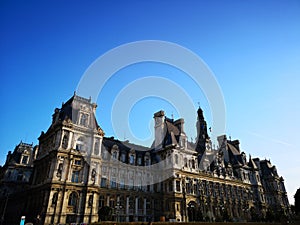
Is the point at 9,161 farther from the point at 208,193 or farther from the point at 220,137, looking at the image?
the point at 220,137

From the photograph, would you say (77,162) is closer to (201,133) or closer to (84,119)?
(84,119)

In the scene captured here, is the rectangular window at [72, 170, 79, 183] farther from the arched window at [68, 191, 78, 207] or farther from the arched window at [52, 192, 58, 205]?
the arched window at [52, 192, 58, 205]

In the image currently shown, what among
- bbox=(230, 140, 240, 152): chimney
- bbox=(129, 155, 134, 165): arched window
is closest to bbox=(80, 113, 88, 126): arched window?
bbox=(129, 155, 134, 165): arched window

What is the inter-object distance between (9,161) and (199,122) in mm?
51840

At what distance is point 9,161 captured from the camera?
2261 inches

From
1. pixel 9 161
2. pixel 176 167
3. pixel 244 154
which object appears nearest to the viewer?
pixel 176 167

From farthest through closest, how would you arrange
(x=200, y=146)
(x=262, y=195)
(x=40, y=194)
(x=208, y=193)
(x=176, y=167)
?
(x=262, y=195) < (x=200, y=146) < (x=208, y=193) < (x=176, y=167) < (x=40, y=194)

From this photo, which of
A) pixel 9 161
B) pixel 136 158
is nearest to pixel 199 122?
pixel 136 158

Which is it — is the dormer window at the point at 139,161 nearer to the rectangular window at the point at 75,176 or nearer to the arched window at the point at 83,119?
the arched window at the point at 83,119

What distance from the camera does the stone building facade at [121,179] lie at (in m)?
37.1

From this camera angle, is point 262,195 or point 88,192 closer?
point 88,192

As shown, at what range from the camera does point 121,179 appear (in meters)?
44.8

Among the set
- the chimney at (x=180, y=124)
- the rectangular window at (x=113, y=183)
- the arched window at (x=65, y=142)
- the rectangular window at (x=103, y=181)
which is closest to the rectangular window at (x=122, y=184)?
the rectangular window at (x=113, y=183)

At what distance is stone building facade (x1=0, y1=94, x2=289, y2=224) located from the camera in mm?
37062
